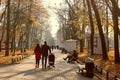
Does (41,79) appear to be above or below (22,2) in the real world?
below

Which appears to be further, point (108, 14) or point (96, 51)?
point (108, 14)

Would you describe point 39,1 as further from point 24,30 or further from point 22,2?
point 24,30

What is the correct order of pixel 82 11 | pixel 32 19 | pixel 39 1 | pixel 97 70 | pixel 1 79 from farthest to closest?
1. pixel 32 19
2. pixel 39 1
3. pixel 82 11
4. pixel 97 70
5. pixel 1 79

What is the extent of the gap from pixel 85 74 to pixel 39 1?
3689 cm

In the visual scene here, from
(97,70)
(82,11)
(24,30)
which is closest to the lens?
(97,70)

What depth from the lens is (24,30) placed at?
244 feet

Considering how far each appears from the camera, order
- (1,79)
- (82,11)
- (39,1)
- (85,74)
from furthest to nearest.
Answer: (39,1)
(82,11)
(85,74)
(1,79)

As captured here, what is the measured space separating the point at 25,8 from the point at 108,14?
541 inches

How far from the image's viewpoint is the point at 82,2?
52.3m

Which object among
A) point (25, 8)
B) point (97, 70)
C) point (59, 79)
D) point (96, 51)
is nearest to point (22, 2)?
point (25, 8)

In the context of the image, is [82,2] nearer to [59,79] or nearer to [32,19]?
[32,19]

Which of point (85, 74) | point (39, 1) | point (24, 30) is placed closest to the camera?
point (85, 74)

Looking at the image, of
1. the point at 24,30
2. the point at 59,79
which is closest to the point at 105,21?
the point at 24,30

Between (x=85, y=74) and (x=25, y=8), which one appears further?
(x=25, y=8)
